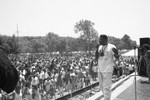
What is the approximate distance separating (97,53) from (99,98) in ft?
6.82

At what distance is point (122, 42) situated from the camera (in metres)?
97.8

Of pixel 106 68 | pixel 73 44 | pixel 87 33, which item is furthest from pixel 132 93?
pixel 73 44

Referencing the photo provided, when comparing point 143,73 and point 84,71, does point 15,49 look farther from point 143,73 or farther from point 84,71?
point 143,73

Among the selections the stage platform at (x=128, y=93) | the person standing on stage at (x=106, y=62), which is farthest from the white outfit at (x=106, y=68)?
the stage platform at (x=128, y=93)

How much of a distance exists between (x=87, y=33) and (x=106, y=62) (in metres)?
60.9

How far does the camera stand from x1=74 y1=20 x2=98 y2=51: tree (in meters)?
63.8

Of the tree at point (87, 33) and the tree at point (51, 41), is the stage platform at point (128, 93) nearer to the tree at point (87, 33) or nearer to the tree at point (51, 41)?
the tree at point (87, 33)

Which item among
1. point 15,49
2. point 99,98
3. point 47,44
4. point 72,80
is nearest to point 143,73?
point 72,80

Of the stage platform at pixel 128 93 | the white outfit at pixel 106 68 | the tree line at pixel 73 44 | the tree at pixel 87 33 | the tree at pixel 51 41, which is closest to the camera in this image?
the white outfit at pixel 106 68

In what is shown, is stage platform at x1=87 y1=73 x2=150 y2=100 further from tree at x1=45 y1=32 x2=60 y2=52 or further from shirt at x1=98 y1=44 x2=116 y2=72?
tree at x1=45 y1=32 x2=60 y2=52

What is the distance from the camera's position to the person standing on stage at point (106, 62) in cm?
424

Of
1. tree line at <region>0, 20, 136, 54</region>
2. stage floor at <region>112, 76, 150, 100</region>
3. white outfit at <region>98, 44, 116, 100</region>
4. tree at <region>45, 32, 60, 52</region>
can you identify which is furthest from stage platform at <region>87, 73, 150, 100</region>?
tree at <region>45, 32, 60, 52</region>

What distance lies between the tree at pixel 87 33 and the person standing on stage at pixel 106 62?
59.3 m

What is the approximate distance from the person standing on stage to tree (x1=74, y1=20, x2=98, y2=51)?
59318 millimetres
